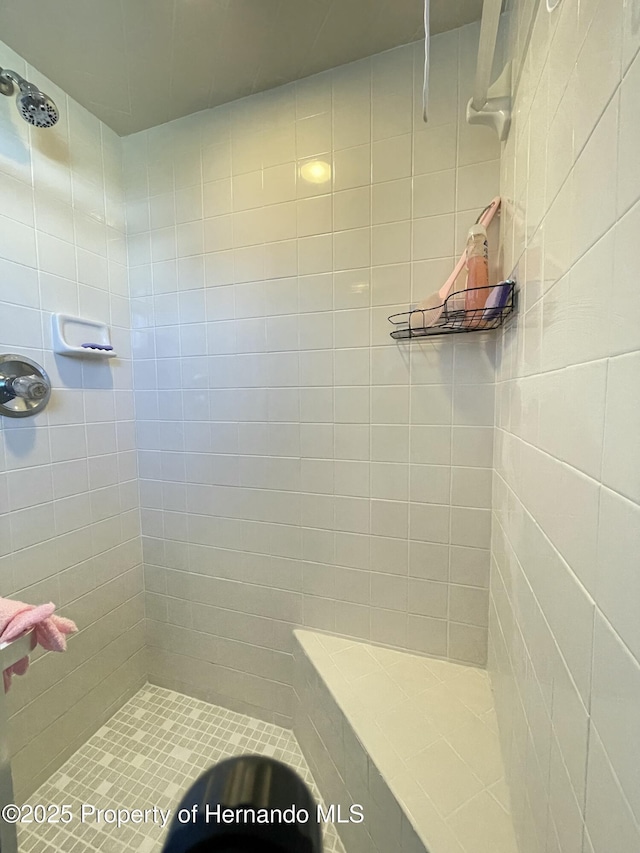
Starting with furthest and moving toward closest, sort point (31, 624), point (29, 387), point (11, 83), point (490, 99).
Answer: point (29, 387) < point (11, 83) < point (490, 99) < point (31, 624)

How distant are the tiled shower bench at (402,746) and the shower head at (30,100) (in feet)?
6.17

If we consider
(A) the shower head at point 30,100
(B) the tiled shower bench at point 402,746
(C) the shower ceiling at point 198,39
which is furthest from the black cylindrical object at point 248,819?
(C) the shower ceiling at point 198,39

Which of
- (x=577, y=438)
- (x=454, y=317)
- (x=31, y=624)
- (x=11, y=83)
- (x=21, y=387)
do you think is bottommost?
(x=31, y=624)

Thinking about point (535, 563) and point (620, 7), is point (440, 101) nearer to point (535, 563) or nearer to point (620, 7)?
point (620, 7)

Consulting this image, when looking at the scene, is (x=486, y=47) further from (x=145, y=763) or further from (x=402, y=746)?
(x=145, y=763)

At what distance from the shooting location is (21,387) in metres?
1.07

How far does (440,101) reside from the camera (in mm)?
1029

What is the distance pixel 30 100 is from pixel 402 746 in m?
2.06

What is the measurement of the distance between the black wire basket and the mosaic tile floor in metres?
1.55

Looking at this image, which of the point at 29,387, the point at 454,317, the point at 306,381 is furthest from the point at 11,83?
the point at 454,317

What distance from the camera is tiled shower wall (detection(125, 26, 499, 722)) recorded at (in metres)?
1.08

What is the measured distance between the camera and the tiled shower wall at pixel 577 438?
1.06 feet

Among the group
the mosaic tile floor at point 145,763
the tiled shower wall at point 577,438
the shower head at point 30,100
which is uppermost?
the shower head at point 30,100

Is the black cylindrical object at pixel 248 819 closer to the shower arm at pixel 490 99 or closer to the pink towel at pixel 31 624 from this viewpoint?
the pink towel at pixel 31 624
